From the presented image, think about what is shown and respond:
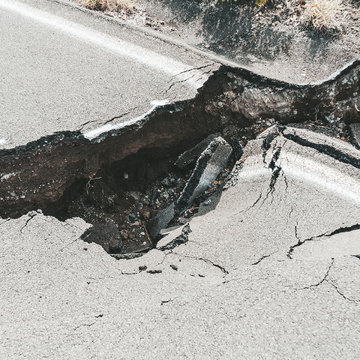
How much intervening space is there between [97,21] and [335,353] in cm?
476

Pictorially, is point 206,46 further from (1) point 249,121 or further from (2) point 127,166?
(2) point 127,166

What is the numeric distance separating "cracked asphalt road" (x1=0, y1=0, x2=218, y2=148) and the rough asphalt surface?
0.07 feet

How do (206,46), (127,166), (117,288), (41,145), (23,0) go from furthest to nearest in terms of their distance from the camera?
(23,0) → (206,46) → (127,166) → (41,145) → (117,288)

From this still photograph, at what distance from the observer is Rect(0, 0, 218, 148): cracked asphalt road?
400cm

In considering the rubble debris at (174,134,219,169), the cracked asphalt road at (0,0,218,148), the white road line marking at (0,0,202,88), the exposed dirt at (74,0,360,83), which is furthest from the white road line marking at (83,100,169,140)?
the exposed dirt at (74,0,360,83)

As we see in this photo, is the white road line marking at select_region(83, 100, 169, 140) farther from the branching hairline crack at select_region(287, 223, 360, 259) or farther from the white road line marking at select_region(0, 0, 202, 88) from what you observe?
the branching hairline crack at select_region(287, 223, 360, 259)

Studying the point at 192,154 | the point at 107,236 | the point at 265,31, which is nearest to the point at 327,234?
the point at 192,154

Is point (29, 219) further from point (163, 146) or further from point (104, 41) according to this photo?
point (104, 41)

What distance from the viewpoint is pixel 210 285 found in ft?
9.33

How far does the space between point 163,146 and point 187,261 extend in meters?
1.68

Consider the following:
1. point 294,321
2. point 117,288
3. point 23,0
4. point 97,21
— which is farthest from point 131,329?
point 23,0

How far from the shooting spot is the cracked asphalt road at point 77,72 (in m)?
4.00

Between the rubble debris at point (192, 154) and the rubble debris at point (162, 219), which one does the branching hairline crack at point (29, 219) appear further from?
the rubble debris at point (192, 154)

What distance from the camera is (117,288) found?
113 inches
